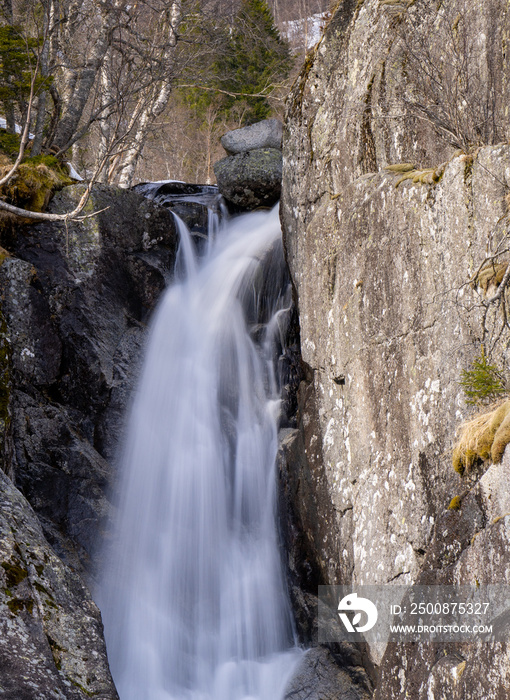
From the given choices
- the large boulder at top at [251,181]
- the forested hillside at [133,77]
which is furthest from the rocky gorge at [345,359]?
the large boulder at top at [251,181]

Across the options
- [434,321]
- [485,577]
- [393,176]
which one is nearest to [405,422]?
[434,321]

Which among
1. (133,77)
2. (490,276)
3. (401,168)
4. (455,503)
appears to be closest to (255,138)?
(133,77)

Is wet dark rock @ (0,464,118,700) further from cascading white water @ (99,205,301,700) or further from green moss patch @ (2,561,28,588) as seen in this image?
cascading white water @ (99,205,301,700)

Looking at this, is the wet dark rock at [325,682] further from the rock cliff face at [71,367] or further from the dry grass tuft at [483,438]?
the dry grass tuft at [483,438]

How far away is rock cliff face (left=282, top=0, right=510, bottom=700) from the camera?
4.18 meters

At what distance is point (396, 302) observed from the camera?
5.36 meters

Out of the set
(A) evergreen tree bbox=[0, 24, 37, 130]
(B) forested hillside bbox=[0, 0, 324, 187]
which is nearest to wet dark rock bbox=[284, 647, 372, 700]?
(B) forested hillside bbox=[0, 0, 324, 187]

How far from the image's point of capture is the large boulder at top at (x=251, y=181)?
11.7 m

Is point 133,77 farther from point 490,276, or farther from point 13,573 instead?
point 13,573

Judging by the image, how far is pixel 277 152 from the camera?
12375 millimetres

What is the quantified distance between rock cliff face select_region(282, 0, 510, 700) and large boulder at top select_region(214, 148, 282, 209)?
157 inches

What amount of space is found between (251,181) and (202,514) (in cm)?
682

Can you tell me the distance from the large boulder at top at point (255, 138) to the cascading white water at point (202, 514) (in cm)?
476

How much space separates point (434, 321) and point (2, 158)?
717cm
